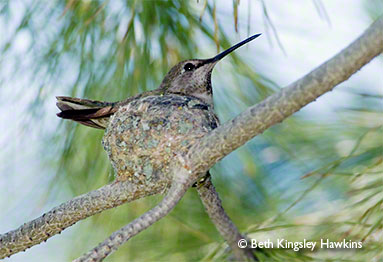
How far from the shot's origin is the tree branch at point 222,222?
62.8 inches

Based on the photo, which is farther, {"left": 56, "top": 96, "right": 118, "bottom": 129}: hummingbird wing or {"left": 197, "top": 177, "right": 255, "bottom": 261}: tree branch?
{"left": 56, "top": 96, "right": 118, "bottom": 129}: hummingbird wing

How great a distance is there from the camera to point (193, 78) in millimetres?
2725

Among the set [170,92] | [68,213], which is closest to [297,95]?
[68,213]

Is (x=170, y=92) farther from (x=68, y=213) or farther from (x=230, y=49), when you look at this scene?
(x=68, y=213)

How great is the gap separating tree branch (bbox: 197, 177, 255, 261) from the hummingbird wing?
0.72 m

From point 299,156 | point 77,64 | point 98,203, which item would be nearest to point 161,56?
point 77,64

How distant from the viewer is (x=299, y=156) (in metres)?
2.04

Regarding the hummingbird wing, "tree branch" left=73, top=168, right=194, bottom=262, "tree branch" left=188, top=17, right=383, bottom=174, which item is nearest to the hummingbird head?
the hummingbird wing

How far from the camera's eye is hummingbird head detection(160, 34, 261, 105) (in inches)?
98.7

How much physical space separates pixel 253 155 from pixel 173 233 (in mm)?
445

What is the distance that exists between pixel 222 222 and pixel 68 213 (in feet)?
1.54

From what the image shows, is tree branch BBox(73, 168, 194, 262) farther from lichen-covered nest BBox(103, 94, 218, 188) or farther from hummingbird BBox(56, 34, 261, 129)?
hummingbird BBox(56, 34, 261, 129)

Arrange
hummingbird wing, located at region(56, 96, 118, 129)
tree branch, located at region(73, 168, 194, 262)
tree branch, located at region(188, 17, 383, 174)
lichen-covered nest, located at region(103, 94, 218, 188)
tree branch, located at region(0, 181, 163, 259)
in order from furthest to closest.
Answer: hummingbird wing, located at region(56, 96, 118, 129) < lichen-covered nest, located at region(103, 94, 218, 188) < tree branch, located at region(0, 181, 163, 259) < tree branch, located at region(73, 168, 194, 262) < tree branch, located at region(188, 17, 383, 174)

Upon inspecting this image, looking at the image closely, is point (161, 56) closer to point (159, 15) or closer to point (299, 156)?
point (159, 15)
